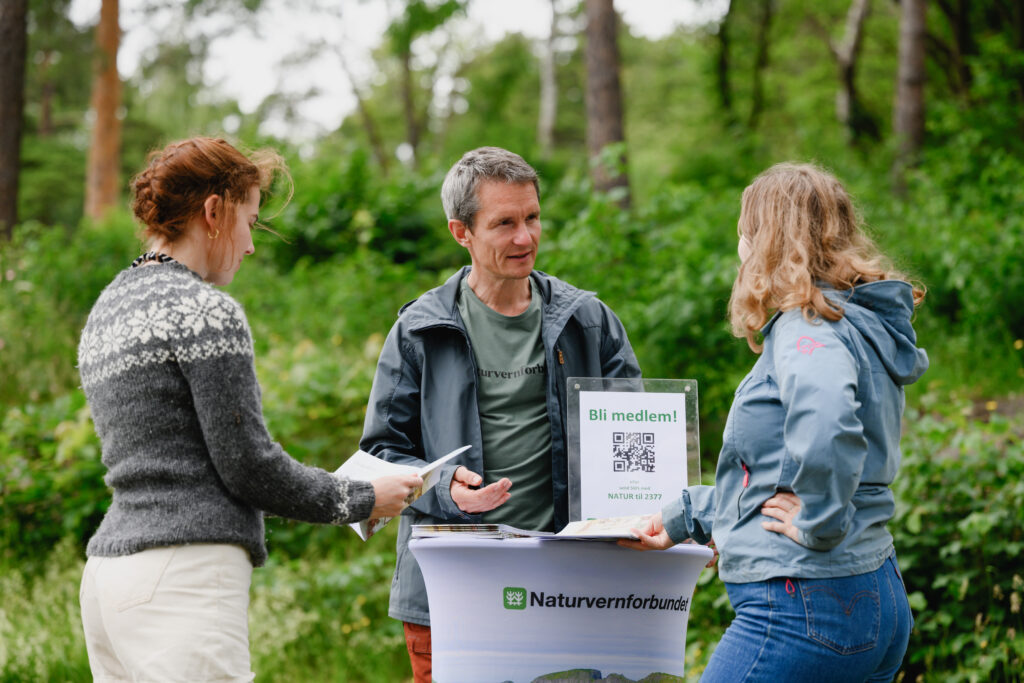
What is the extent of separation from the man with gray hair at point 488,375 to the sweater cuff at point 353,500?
1.35 ft

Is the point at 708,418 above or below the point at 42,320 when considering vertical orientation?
below

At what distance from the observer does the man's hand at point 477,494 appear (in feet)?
8.43

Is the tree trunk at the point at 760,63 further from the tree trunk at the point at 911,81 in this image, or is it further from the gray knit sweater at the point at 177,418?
the gray knit sweater at the point at 177,418

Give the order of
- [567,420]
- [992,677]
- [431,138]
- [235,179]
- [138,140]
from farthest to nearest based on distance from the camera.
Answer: [431,138] → [138,140] → [992,677] → [567,420] → [235,179]

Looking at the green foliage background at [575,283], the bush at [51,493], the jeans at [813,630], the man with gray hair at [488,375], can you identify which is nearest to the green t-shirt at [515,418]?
the man with gray hair at [488,375]

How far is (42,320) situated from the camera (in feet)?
27.6

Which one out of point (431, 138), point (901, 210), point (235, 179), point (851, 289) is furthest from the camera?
point (431, 138)

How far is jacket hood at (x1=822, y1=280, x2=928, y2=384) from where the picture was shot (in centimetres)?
204

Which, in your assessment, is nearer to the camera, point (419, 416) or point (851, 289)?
point (851, 289)

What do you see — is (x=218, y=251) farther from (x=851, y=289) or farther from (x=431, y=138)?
(x=431, y=138)

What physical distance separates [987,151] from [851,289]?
29.2 ft

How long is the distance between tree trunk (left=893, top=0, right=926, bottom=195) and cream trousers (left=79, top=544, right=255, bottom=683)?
11.4 m

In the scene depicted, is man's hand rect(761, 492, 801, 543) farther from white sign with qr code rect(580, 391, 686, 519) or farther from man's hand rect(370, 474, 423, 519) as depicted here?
man's hand rect(370, 474, 423, 519)

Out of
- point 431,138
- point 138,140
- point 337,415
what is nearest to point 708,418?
point 337,415
